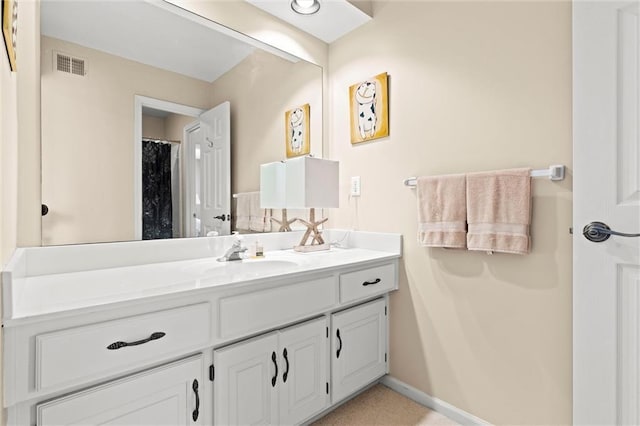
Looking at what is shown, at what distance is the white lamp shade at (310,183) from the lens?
1864 mm

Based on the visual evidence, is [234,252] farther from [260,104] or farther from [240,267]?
[260,104]

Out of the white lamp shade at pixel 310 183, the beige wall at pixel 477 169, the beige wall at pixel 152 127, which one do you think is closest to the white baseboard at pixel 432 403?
the beige wall at pixel 477 169

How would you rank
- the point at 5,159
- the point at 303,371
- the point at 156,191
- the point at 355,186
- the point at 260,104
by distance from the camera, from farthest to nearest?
the point at 355,186 → the point at 260,104 → the point at 156,191 → the point at 303,371 → the point at 5,159

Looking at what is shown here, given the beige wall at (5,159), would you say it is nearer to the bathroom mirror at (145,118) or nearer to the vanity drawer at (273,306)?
the bathroom mirror at (145,118)

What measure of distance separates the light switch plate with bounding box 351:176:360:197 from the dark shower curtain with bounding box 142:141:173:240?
106 cm

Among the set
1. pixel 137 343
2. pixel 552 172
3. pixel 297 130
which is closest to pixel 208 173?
pixel 297 130

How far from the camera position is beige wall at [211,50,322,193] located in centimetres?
186

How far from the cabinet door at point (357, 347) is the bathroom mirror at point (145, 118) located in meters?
0.83

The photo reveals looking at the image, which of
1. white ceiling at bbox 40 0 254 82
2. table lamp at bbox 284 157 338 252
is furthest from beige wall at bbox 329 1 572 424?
white ceiling at bbox 40 0 254 82

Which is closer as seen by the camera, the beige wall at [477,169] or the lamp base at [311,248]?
the beige wall at [477,169]

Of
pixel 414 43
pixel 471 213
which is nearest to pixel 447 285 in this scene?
pixel 471 213

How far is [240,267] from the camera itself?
4.95 ft

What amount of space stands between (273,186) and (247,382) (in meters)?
1.05
